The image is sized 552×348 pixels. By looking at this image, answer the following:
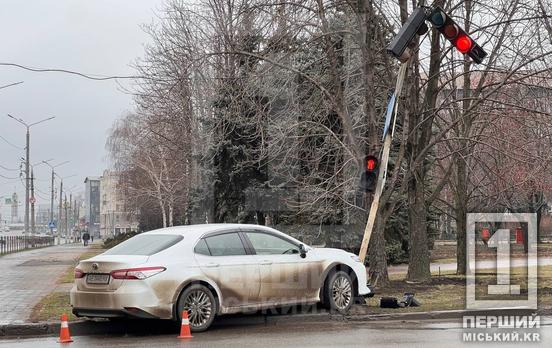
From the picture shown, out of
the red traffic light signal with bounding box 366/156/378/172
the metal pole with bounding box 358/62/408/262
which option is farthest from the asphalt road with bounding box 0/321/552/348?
the red traffic light signal with bounding box 366/156/378/172

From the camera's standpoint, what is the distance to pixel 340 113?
16.3m

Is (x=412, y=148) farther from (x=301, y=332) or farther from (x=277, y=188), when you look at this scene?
(x=277, y=188)

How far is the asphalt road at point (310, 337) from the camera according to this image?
9.56 meters

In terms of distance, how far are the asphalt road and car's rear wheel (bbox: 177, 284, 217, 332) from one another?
0.61 feet

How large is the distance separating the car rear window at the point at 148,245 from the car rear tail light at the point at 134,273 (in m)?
0.38

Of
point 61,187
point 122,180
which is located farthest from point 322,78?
point 61,187

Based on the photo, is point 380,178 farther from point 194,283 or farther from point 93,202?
point 93,202

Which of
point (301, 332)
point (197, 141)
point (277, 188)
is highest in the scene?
point (197, 141)

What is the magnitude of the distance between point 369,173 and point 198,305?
444 cm

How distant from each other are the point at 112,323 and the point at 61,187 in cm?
9321

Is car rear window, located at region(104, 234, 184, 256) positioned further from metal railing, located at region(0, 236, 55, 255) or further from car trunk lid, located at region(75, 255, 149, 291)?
metal railing, located at region(0, 236, 55, 255)

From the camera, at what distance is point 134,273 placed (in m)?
10.2

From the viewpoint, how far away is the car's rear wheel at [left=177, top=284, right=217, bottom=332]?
1060 cm

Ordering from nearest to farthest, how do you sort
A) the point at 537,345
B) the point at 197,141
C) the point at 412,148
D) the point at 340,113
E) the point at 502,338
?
the point at 537,345 → the point at 502,338 → the point at 340,113 → the point at 412,148 → the point at 197,141
